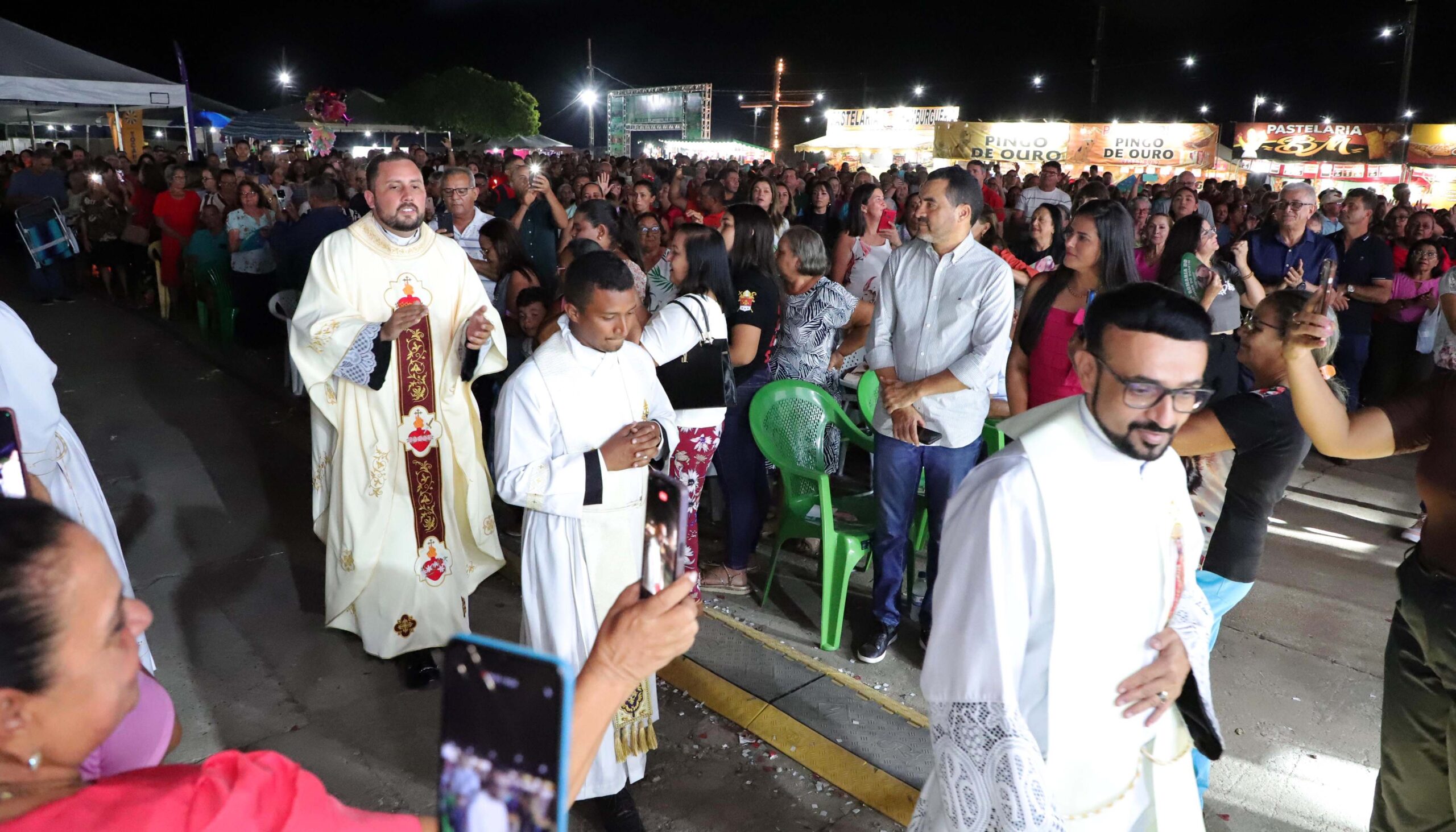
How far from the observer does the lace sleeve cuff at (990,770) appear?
1.86 meters

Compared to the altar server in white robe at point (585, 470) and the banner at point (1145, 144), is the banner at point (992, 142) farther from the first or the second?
the altar server in white robe at point (585, 470)

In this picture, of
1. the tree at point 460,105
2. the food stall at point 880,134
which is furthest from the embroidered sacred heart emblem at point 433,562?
the tree at point 460,105

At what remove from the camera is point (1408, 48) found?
60.9 feet

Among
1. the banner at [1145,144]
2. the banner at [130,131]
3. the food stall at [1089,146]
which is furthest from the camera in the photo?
the banner at [1145,144]

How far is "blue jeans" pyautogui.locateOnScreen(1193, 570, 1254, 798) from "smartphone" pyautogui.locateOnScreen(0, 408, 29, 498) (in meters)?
3.24

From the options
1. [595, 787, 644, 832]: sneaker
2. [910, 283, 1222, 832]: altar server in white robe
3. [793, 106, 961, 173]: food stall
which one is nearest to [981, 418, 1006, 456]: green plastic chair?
[595, 787, 644, 832]: sneaker

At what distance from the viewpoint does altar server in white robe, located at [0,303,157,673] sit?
9.85ft

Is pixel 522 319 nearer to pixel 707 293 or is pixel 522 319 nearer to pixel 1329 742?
pixel 707 293

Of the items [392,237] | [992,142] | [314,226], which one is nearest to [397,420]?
[392,237]

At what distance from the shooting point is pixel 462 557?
435 cm

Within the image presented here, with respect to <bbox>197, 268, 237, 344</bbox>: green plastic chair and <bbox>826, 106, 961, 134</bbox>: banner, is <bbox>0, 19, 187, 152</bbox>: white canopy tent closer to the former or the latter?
<bbox>197, 268, 237, 344</bbox>: green plastic chair

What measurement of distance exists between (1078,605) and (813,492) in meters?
2.76

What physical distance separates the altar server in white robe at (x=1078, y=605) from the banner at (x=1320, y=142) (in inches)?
1133

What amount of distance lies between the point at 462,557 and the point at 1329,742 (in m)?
3.58
